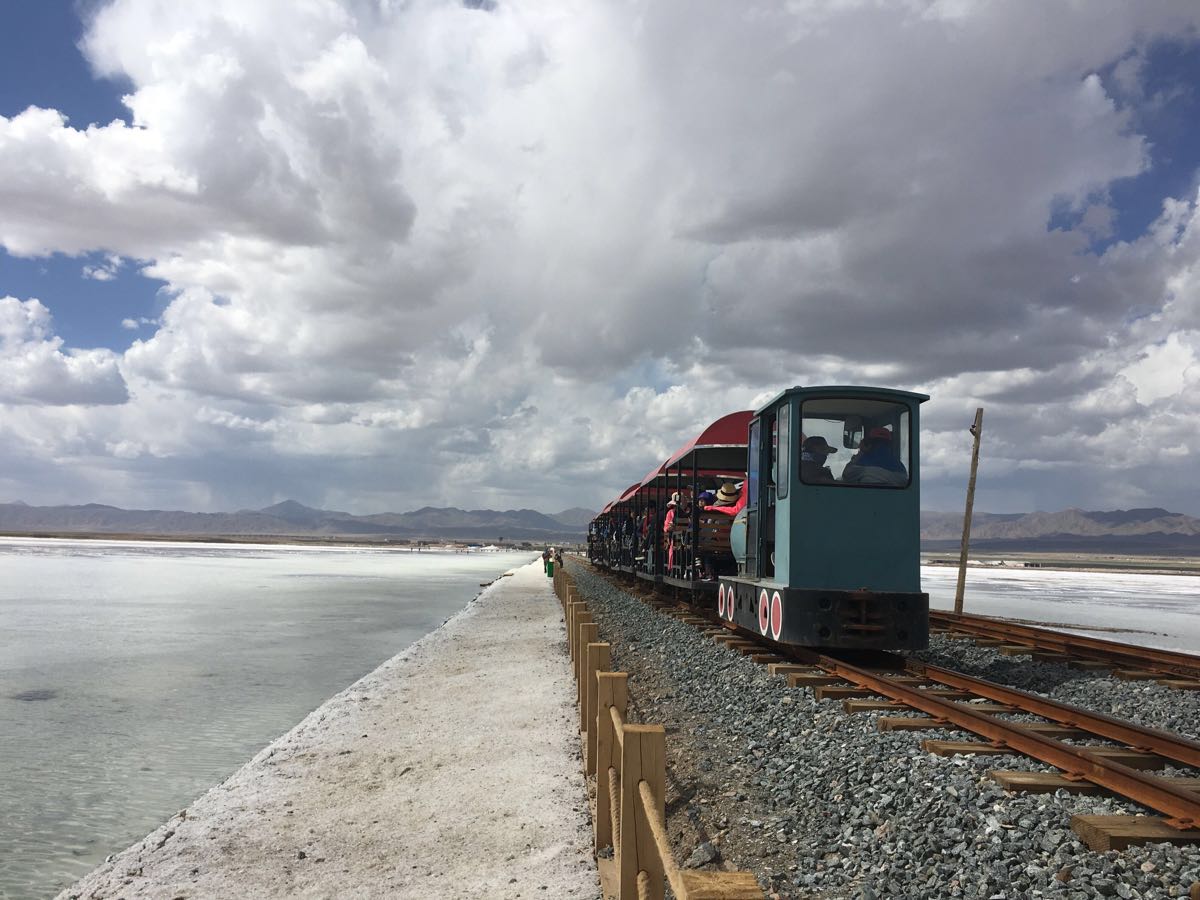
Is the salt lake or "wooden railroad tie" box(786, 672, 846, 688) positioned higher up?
"wooden railroad tie" box(786, 672, 846, 688)

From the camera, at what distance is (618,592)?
27.0m

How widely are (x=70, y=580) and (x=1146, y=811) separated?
45.8 metres

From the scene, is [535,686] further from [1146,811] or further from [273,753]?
[1146,811]

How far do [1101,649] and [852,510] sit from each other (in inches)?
182

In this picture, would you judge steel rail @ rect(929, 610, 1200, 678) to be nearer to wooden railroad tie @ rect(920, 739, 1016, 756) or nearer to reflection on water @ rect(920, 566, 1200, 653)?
reflection on water @ rect(920, 566, 1200, 653)

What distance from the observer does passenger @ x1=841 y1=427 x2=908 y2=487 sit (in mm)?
10156

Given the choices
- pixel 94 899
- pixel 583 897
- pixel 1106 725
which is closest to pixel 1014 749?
pixel 1106 725

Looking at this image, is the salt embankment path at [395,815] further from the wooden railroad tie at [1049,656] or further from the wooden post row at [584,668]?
the wooden railroad tie at [1049,656]

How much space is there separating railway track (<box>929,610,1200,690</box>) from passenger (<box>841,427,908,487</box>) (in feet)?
11.0

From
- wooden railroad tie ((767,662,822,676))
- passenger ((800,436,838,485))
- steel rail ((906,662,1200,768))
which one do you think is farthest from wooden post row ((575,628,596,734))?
steel rail ((906,662,1200,768))

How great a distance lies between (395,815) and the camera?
664 cm

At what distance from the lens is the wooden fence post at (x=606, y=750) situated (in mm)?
5238

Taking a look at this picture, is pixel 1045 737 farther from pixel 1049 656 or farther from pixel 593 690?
pixel 1049 656

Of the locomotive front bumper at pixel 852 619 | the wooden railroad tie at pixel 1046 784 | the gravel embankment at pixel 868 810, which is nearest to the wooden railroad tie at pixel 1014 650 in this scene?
the gravel embankment at pixel 868 810
